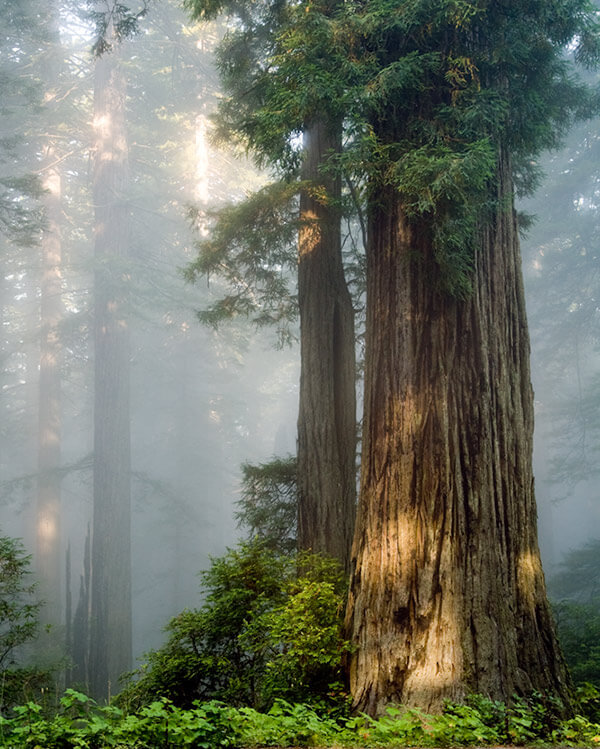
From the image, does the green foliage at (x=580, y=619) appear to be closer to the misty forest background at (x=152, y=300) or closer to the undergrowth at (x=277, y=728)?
the misty forest background at (x=152, y=300)

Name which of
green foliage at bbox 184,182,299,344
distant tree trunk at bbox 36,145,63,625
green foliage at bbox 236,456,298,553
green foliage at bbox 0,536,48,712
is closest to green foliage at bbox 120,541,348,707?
green foliage at bbox 0,536,48,712

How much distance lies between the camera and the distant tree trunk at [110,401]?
50.9 feet

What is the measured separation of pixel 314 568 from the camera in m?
5.98

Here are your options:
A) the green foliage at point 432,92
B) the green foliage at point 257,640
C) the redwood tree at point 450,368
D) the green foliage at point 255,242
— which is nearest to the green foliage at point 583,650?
the redwood tree at point 450,368

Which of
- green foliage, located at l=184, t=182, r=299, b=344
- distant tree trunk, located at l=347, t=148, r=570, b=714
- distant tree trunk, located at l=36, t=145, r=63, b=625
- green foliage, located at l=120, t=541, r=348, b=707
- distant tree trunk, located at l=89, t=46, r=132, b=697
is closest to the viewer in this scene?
distant tree trunk, located at l=347, t=148, r=570, b=714

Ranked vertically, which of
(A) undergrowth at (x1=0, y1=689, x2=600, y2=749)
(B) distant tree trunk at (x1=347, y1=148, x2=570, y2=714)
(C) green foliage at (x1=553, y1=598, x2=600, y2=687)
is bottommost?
(C) green foliage at (x1=553, y1=598, x2=600, y2=687)

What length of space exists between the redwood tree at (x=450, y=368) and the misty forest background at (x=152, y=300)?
920 cm

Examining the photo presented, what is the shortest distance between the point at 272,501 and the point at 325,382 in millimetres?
2021

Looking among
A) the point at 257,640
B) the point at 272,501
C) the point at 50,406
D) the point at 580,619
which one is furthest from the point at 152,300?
the point at 257,640

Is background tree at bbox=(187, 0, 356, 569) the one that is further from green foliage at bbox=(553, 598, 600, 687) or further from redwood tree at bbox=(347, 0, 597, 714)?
green foliage at bbox=(553, 598, 600, 687)

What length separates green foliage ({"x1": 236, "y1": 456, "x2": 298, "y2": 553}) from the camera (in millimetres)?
8164

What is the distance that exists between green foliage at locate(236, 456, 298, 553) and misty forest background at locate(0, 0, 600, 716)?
24.7 ft

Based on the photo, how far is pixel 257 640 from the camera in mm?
5289

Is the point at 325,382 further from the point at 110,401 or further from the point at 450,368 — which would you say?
the point at 110,401
